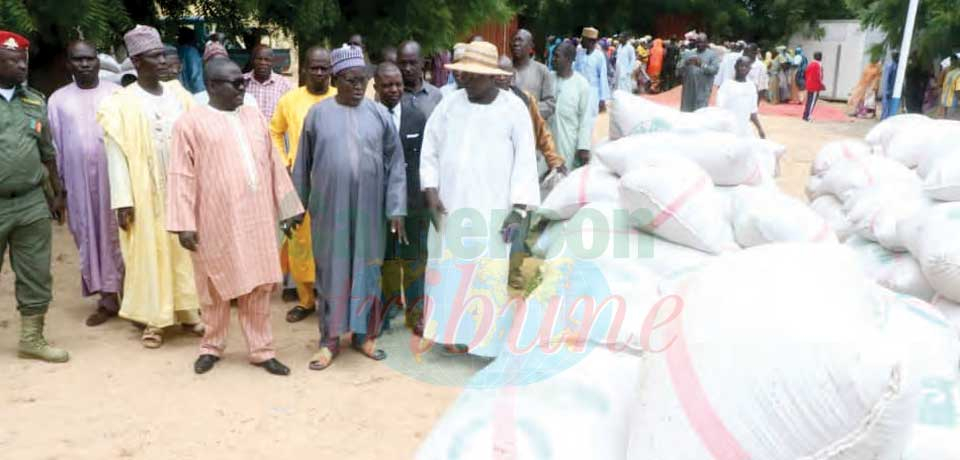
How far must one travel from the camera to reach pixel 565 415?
1.97 meters

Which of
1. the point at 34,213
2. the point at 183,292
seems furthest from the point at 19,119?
the point at 183,292

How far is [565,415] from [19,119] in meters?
2.91

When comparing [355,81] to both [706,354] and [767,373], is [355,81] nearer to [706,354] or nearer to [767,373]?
[706,354]

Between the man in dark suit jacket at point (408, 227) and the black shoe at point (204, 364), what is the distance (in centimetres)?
95

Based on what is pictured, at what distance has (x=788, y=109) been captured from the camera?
18.1 meters

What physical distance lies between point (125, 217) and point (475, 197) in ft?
5.64

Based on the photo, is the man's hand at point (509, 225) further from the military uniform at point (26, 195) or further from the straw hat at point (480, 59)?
the military uniform at point (26, 195)

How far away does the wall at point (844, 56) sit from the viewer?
1996cm

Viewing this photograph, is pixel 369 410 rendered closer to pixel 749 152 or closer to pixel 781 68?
pixel 749 152

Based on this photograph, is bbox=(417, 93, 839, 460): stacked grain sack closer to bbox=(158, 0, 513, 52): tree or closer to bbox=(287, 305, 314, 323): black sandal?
bbox=(287, 305, 314, 323): black sandal

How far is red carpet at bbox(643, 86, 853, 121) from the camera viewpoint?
54.2 ft

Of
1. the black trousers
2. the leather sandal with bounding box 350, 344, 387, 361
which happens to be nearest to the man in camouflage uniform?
the leather sandal with bounding box 350, 344, 387, 361
